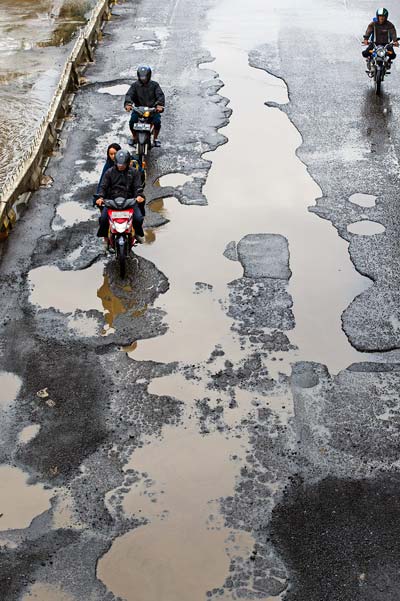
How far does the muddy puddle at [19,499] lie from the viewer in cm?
706

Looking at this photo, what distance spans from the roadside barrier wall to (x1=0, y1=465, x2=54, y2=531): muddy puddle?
5.08 meters

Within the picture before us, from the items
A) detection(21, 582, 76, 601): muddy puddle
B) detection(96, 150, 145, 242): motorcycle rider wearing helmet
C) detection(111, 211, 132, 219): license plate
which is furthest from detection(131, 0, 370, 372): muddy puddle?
detection(21, 582, 76, 601): muddy puddle

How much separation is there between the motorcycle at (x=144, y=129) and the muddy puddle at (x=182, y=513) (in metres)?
6.48

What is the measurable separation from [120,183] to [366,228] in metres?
3.48

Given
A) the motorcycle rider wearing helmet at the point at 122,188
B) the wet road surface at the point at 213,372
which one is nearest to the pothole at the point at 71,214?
the wet road surface at the point at 213,372

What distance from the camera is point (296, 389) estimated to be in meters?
8.55

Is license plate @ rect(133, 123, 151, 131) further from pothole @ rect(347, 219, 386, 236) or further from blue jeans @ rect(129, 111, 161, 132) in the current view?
pothole @ rect(347, 219, 386, 236)

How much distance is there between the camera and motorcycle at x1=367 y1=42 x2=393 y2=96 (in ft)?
54.1

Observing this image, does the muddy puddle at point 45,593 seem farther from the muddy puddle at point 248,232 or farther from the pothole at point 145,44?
the pothole at point 145,44

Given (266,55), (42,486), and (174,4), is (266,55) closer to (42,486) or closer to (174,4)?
(174,4)

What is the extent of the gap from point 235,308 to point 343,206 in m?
3.29

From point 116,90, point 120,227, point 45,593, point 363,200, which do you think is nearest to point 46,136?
point 116,90

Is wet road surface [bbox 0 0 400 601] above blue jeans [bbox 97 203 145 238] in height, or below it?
below

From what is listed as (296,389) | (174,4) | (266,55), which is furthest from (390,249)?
(174,4)
